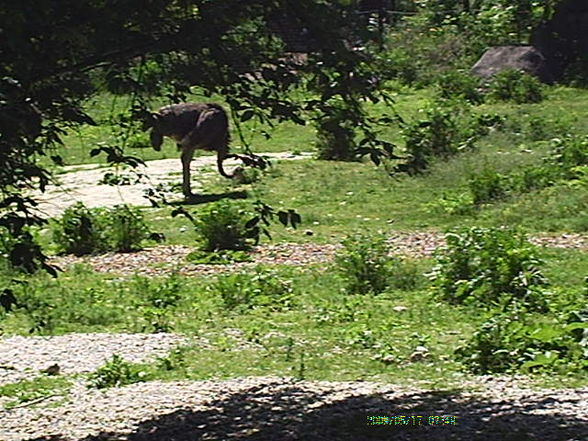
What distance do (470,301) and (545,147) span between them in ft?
26.9

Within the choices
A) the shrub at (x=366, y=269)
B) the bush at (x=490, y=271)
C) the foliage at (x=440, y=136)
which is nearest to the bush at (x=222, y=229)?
the shrub at (x=366, y=269)

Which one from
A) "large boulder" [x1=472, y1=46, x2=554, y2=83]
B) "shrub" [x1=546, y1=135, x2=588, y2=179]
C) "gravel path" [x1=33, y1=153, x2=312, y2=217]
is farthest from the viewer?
"large boulder" [x1=472, y1=46, x2=554, y2=83]

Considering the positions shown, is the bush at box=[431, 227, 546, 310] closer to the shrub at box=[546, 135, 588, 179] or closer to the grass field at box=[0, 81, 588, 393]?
the grass field at box=[0, 81, 588, 393]

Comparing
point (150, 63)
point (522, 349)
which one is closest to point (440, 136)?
point (522, 349)

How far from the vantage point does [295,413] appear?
6.85 meters

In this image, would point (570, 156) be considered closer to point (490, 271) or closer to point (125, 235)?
point (125, 235)

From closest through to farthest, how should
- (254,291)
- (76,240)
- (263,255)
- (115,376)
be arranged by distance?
1. (115,376)
2. (254,291)
3. (263,255)
4. (76,240)

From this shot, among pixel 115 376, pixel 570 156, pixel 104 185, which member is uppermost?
pixel 570 156

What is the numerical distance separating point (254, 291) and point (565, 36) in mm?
15975

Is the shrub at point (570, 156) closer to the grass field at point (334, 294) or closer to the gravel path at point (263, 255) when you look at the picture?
the grass field at point (334, 294)

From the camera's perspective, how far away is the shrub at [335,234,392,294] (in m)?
11.3

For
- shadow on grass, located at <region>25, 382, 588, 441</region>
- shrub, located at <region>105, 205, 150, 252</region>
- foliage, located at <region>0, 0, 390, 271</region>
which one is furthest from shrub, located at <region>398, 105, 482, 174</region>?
foliage, located at <region>0, 0, 390, 271</region>

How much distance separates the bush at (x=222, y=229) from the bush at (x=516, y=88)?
10.5 meters

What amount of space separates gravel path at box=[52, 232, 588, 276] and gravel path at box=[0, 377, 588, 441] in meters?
4.91
